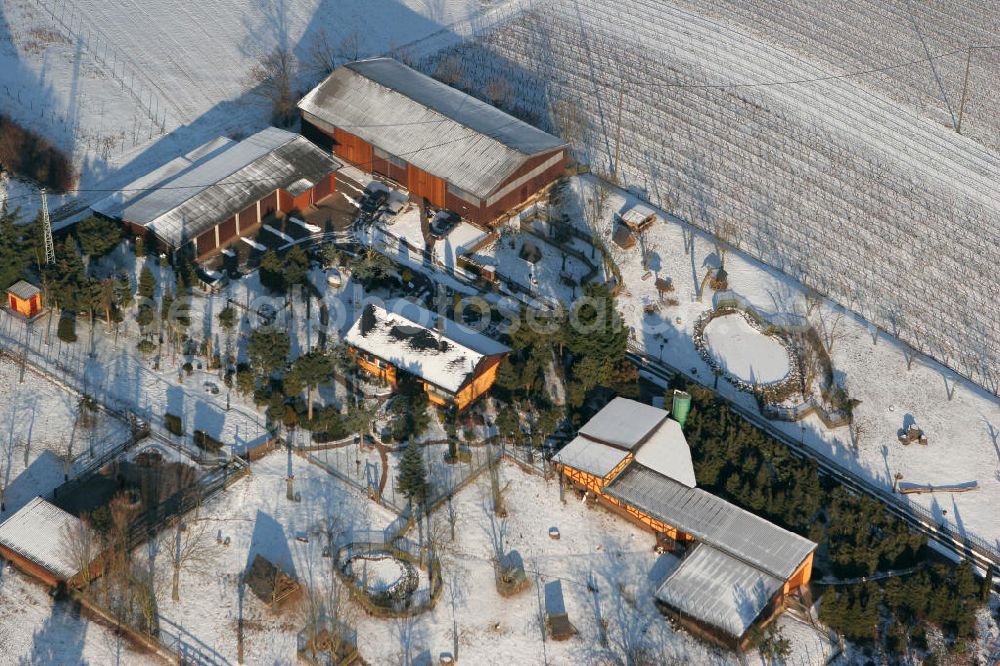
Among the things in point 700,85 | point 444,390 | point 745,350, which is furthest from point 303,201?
point 700,85

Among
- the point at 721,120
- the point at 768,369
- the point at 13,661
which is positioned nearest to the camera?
the point at 13,661

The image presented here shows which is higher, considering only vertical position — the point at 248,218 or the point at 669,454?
the point at 248,218

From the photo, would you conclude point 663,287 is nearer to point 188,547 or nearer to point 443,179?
point 443,179

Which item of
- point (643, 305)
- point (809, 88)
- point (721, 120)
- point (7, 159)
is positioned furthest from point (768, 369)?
point (7, 159)

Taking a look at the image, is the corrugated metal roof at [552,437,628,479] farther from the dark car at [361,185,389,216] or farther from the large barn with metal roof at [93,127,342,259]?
the large barn with metal roof at [93,127,342,259]

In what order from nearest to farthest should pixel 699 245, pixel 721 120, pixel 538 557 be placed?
pixel 538 557, pixel 699 245, pixel 721 120

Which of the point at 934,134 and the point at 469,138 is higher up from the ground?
the point at 469,138

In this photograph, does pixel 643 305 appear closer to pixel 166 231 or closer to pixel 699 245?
pixel 699 245

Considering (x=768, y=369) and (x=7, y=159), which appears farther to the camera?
(x=7, y=159)
